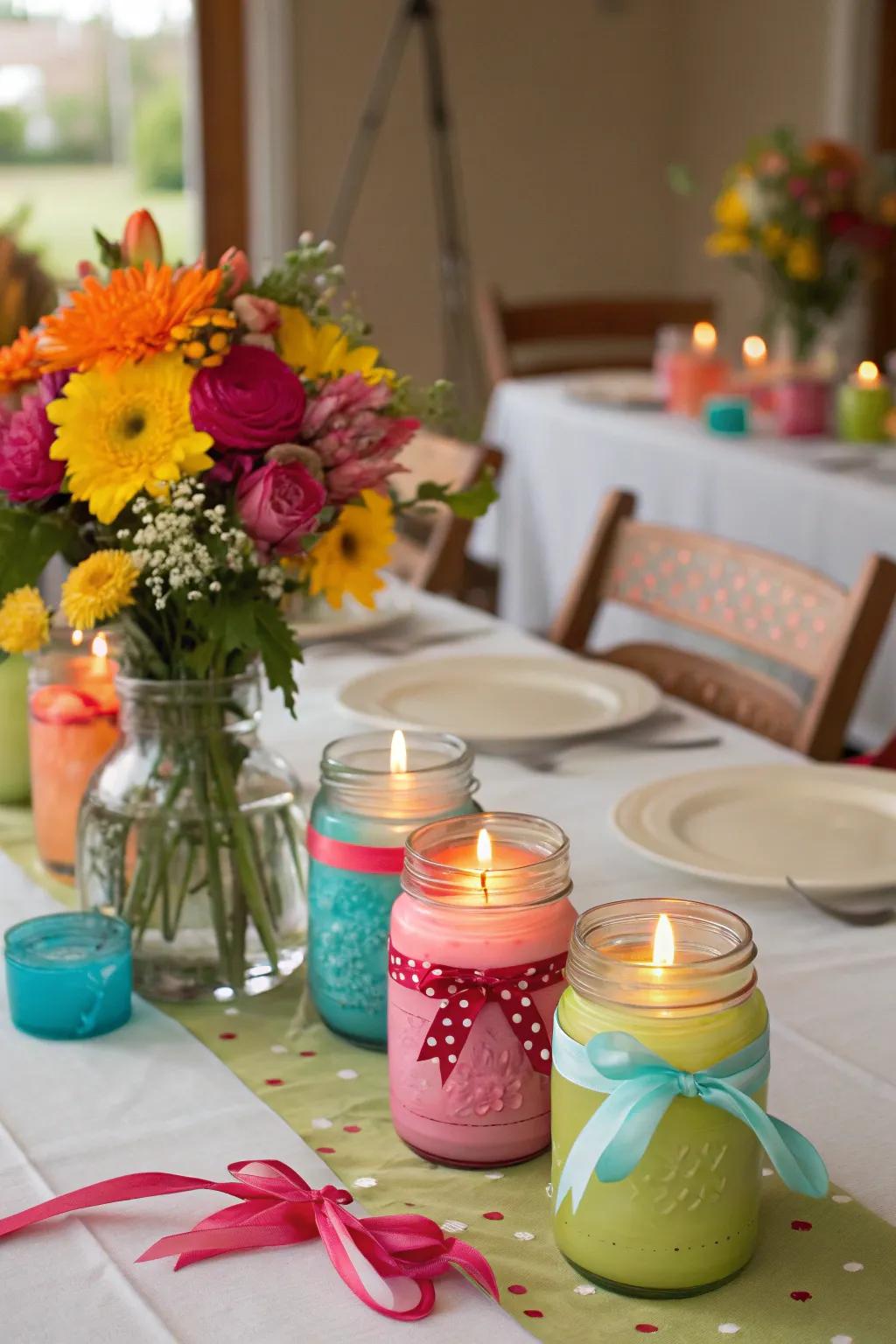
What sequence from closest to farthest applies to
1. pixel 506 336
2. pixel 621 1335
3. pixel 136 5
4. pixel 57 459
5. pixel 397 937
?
1. pixel 621 1335
2. pixel 397 937
3. pixel 57 459
4. pixel 506 336
5. pixel 136 5

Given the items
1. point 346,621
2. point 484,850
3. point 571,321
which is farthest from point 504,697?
point 571,321

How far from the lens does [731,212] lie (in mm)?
3090

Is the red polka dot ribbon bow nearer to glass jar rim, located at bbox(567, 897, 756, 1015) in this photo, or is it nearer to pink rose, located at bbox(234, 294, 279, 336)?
glass jar rim, located at bbox(567, 897, 756, 1015)

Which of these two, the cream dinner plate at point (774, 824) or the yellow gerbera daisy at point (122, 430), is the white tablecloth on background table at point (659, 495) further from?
the yellow gerbera daisy at point (122, 430)

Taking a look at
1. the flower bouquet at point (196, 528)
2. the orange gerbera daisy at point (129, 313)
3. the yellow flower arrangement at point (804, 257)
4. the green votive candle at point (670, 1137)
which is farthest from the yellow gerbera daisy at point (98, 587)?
the yellow flower arrangement at point (804, 257)

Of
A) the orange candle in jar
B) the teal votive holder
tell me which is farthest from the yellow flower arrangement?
the orange candle in jar

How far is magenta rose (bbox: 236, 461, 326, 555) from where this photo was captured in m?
0.85

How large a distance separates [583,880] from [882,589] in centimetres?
57

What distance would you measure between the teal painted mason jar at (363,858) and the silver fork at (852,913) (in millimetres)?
264

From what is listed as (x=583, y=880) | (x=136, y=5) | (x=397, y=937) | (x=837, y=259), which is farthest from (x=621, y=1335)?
(x=136, y=5)

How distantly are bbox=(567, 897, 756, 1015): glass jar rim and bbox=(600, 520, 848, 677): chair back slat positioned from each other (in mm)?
922

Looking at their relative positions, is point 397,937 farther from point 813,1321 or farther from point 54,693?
point 54,693

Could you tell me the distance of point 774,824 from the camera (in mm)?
1182

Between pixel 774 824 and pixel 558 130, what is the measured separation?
4298mm
